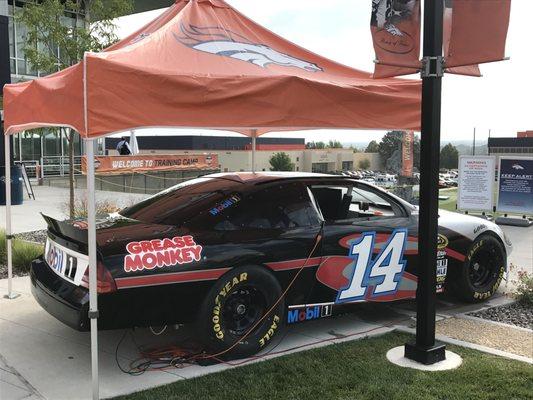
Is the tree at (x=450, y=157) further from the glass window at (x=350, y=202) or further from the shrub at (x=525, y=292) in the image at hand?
the glass window at (x=350, y=202)

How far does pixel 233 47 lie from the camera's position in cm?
521

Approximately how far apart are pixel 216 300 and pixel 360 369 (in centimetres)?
122

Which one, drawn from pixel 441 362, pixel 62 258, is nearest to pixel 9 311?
pixel 62 258

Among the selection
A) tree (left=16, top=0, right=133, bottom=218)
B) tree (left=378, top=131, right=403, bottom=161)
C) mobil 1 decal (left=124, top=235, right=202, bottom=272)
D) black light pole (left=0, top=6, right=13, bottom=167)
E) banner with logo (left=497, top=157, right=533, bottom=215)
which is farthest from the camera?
tree (left=378, top=131, right=403, bottom=161)

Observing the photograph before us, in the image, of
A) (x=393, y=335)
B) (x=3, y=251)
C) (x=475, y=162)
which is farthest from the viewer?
(x=475, y=162)

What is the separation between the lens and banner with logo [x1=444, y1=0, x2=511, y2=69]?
3.95m

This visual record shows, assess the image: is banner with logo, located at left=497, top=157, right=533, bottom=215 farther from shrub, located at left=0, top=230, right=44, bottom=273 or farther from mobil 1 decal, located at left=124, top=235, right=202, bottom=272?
mobil 1 decal, located at left=124, top=235, right=202, bottom=272

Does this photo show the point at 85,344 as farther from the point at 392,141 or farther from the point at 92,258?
the point at 392,141

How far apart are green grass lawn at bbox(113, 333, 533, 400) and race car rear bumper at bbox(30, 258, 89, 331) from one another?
0.69 metres

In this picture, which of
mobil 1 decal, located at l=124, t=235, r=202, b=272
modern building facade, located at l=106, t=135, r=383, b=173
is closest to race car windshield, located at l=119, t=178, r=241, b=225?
mobil 1 decal, located at l=124, t=235, r=202, b=272

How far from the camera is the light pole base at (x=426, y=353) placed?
4414mm

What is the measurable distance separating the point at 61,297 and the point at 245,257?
1.44 meters

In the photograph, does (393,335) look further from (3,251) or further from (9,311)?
(3,251)

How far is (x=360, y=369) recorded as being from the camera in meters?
4.26
